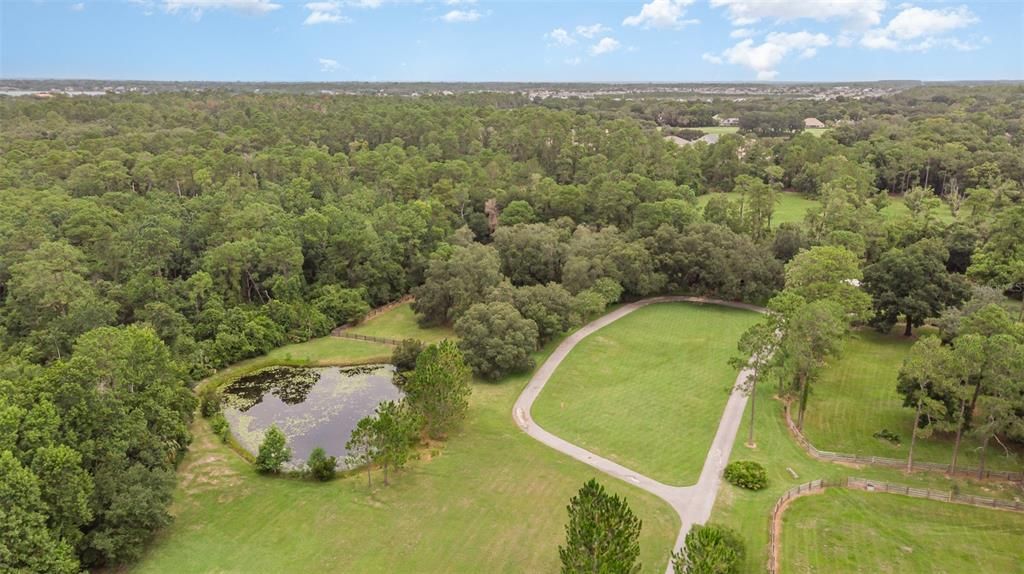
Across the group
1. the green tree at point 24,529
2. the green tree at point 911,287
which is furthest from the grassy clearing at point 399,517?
the green tree at point 911,287

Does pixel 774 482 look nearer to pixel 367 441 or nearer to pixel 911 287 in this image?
pixel 367 441

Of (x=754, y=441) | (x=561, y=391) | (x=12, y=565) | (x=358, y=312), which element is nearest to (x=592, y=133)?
(x=358, y=312)

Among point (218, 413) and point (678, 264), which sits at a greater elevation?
point (678, 264)

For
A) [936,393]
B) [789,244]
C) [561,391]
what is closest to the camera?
[936,393]

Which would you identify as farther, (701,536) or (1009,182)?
(1009,182)

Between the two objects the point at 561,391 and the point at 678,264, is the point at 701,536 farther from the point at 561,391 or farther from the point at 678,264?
the point at 678,264

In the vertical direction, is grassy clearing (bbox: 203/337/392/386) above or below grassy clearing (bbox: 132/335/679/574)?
below

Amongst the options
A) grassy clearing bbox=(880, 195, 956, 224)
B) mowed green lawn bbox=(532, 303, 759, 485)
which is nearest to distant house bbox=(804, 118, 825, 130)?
grassy clearing bbox=(880, 195, 956, 224)

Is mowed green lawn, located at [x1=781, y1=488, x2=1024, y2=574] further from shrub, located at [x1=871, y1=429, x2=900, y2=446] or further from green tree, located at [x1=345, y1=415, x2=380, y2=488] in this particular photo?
green tree, located at [x1=345, y1=415, x2=380, y2=488]
